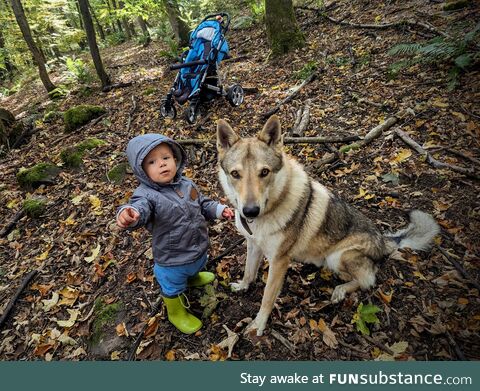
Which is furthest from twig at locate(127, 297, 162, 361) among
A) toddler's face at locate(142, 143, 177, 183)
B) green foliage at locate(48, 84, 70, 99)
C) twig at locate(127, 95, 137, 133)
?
green foliage at locate(48, 84, 70, 99)

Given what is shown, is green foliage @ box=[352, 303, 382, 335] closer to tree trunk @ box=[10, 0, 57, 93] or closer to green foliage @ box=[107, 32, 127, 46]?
tree trunk @ box=[10, 0, 57, 93]

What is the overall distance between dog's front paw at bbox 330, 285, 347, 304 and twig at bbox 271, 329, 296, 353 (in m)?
0.73

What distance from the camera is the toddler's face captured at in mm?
2842

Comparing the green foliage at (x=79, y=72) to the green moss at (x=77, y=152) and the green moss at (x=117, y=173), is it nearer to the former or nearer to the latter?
the green moss at (x=77, y=152)

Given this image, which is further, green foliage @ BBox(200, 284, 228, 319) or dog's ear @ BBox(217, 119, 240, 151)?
green foliage @ BBox(200, 284, 228, 319)

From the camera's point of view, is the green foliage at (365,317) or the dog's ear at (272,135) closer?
the dog's ear at (272,135)

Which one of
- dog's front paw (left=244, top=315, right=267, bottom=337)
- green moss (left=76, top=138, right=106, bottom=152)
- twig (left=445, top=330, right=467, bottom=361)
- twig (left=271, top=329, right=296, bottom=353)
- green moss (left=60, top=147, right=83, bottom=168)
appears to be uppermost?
green moss (left=76, top=138, right=106, bottom=152)

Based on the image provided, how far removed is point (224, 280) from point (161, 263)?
1116mm

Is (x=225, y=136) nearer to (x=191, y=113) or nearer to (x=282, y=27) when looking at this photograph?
(x=191, y=113)

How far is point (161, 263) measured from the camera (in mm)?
3139

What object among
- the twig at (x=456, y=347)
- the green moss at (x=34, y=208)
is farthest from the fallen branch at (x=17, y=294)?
the twig at (x=456, y=347)

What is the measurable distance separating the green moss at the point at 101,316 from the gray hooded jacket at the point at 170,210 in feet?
3.83

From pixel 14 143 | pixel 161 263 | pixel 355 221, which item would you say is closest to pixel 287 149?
pixel 355 221

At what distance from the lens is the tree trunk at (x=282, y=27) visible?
8883mm
